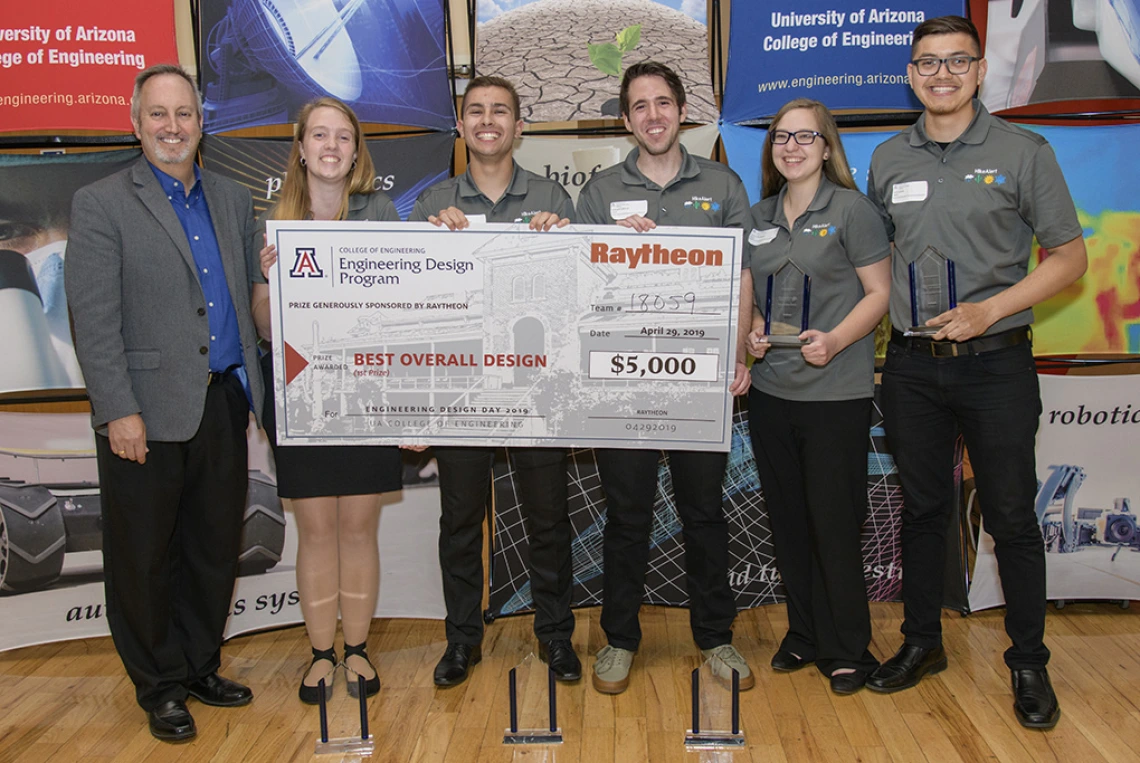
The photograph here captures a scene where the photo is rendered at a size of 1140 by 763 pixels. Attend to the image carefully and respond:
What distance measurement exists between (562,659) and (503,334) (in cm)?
105

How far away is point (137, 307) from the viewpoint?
2441mm

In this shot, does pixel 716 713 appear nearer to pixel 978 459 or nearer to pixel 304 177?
pixel 978 459

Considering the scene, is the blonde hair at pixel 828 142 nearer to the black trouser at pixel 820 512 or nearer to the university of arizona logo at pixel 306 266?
the black trouser at pixel 820 512

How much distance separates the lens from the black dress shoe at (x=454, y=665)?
277cm

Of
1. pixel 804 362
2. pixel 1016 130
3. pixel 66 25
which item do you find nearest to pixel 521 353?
pixel 804 362

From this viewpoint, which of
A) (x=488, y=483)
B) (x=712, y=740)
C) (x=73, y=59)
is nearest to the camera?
(x=712, y=740)

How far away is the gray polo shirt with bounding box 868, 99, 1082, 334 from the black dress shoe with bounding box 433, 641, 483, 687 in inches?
65.6

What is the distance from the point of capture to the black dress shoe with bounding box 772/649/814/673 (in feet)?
9.21

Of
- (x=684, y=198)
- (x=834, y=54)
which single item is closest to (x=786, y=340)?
(x=684, y=198)

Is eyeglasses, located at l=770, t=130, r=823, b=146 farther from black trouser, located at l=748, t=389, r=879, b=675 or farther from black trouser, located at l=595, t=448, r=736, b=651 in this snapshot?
black trouser, located at l=595, t=448, r=736, b=651

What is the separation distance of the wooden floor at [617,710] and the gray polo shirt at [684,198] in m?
1.41

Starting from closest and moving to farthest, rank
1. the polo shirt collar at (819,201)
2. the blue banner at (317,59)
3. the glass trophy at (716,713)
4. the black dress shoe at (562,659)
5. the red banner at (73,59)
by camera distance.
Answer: the glass trophy at (716,713) < the polo shirt collar at (819,201) < the black dress shoe at (562,659) < the red banner at (73,59) < the blue banner at (317,59)

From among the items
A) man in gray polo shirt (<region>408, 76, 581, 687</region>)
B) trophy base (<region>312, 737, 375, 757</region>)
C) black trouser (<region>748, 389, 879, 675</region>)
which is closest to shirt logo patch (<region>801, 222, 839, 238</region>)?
black trouser (<region>748, 389, 879, 675</region>)

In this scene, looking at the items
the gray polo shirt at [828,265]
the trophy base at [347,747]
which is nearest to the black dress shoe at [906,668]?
the gray polo shirt at [828,265]
